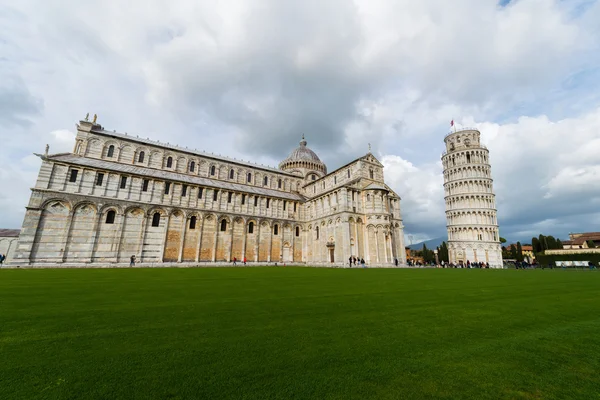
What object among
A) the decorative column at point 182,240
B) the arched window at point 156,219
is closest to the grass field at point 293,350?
the decorative column at point 182,240

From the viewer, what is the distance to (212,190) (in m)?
34.6

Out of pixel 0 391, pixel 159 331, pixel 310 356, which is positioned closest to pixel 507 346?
pixel 310 356

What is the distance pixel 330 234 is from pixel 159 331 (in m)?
31.9

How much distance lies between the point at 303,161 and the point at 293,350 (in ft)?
162

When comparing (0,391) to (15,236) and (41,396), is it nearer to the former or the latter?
(41,396)

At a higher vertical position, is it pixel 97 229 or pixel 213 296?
pixel 97 229

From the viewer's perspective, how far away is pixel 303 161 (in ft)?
172

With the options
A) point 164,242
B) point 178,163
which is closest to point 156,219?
point 164,242

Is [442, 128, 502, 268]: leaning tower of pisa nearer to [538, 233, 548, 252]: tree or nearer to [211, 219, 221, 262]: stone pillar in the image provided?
[538, 233, 548, 252]: tree

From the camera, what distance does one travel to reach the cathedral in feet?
84.6

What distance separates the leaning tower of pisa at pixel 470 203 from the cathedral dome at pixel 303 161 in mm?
29053

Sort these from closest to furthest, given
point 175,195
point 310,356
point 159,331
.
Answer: point 310,356 < point 159,331 < point 175,195

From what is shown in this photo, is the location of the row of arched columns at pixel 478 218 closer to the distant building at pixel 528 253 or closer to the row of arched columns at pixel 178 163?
the distant building at pixel 528 253

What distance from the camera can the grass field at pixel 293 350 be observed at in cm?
289
